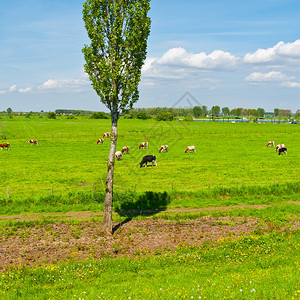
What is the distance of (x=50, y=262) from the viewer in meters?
13.7

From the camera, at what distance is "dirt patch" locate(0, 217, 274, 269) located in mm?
14508

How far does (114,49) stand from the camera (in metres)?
17.7

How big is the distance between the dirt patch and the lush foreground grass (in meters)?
1.14

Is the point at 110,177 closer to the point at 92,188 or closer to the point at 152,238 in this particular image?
the point at 152,238

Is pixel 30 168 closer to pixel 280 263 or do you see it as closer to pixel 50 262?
pixel 50 262

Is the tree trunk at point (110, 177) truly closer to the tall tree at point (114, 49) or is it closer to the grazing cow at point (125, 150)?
the tall tree at point (114, 49)

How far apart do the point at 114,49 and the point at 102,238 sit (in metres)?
11.1

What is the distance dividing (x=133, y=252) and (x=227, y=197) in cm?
1313

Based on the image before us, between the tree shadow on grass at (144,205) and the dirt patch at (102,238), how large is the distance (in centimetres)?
193

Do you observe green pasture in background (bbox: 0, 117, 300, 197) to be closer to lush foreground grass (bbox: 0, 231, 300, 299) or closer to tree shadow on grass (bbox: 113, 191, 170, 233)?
tree shadow on grass (bbox: 113, 191, 170, 233)

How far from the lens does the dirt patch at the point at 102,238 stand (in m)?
14.5

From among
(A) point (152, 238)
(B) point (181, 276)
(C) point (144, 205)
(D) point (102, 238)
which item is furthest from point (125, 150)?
(B) point (181, 276)

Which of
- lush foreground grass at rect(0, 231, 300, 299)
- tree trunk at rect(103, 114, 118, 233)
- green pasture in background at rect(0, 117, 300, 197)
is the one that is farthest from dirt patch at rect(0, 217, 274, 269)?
green pasture in background at rect(0, 117, 300, 197)

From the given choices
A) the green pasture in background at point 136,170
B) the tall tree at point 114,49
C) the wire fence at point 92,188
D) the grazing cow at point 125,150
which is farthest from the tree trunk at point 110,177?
the grazing cow at point 125,150
